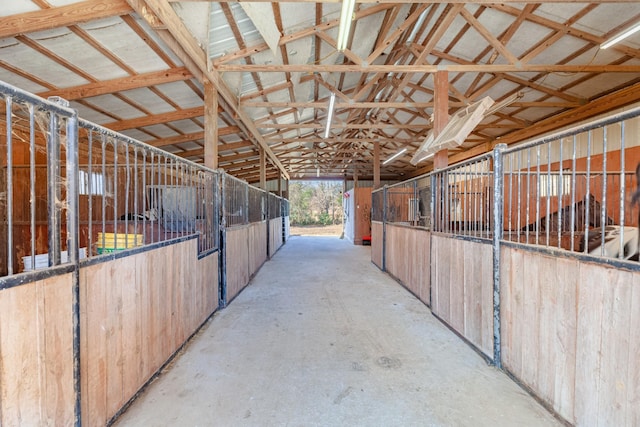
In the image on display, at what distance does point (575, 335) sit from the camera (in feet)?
5.48

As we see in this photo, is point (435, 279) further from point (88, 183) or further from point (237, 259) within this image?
point (88, 183)

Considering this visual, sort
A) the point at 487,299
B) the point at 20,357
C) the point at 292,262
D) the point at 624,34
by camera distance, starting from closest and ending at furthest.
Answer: the point at 20,357, the point at 487,299, the point at 624,34, the point at 292,262

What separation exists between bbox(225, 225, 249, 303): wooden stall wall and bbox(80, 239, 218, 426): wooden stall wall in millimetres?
1134

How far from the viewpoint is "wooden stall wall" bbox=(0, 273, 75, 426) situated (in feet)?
3.66

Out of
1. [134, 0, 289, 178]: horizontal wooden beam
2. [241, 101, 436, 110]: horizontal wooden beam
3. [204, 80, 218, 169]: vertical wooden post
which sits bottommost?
[204, 80, 218, 169]: vertical wooden post

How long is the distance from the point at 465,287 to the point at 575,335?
1.16 m

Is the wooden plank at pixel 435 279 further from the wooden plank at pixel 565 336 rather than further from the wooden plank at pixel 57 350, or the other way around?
the wooden plank at pixel 57 350

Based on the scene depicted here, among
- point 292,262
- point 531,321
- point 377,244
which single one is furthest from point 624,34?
point 292,262

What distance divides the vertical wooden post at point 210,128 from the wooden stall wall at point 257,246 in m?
1.50

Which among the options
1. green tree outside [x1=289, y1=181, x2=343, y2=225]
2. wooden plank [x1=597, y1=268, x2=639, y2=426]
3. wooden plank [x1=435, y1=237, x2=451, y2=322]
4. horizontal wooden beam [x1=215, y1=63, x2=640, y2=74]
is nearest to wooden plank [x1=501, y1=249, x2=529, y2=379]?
wooden plank [x1=597, y1=268, x2=639, y2=426]

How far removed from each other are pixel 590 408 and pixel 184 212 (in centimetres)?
337

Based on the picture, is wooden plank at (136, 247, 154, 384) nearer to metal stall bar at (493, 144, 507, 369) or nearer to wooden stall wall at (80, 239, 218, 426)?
wooden stall wall at (80, 239, 218, 426)

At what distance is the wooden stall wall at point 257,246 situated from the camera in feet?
17.8

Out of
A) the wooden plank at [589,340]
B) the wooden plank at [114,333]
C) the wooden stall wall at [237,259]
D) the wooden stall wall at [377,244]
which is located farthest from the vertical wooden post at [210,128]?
the wooden plank at [589,340]
